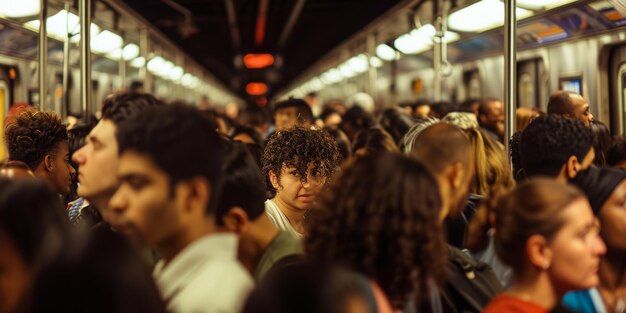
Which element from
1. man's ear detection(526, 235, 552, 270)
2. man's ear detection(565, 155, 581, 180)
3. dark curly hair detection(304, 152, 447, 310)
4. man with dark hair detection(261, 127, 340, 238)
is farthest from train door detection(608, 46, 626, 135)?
dark curly hair detection(304, 152, 447, 310)

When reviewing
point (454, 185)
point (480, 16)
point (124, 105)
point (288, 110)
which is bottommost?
point (454, 185)

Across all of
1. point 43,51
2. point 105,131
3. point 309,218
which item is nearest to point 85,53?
point 43,51

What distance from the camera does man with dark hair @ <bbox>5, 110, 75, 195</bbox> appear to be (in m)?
5.17

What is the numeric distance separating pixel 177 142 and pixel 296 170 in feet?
7.44

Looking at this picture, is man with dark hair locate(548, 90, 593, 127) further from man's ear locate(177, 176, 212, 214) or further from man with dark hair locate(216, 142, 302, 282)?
man's ear locate(177, 176, 212, 214)

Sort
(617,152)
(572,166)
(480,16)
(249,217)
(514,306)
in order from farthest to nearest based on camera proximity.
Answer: (480,16)
(617,152)
(572,166)
(249,217)
(514,306)

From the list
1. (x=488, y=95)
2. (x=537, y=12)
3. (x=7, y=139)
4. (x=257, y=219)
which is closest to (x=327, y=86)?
(x=488, y=95)

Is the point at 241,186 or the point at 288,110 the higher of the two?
the point at 288,110

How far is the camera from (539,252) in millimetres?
2775

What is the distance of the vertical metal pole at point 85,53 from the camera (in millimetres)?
6914

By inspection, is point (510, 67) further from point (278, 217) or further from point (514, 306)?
point (514, 306)

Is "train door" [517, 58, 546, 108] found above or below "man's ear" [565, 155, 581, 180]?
above

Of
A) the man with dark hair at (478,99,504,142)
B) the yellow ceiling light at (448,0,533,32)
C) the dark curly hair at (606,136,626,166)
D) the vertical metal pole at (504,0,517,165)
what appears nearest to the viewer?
the dark curly hair at (606,136,626,166)

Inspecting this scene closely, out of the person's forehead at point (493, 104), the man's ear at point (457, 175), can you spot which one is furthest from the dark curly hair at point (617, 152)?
the person's forehead at point (493, 104)
